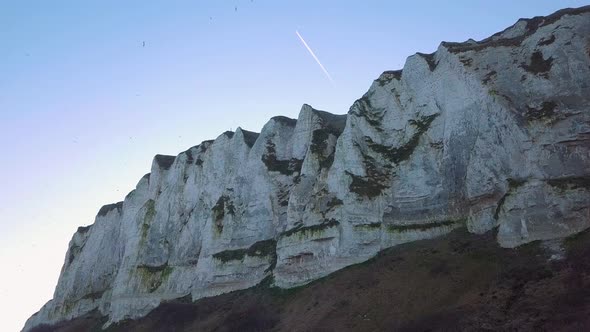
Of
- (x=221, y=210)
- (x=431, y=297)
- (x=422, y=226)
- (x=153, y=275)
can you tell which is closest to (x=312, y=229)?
(x=422, y=226)

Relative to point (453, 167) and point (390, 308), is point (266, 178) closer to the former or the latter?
point (453, 167)

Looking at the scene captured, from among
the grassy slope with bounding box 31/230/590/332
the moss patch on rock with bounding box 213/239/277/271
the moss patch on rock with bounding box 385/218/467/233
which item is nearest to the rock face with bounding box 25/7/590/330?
the moss patch on rock with bounding box 385/218/467/233

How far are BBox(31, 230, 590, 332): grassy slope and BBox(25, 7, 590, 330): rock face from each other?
2052 mm

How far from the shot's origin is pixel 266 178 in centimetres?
5984

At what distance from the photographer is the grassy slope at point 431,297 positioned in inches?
1128

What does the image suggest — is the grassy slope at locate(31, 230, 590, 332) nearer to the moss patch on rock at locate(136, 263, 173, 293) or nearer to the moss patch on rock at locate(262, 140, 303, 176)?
the moss patch on rock at locate(136, 263, 173, 293)

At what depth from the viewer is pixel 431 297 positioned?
3475 centimetres

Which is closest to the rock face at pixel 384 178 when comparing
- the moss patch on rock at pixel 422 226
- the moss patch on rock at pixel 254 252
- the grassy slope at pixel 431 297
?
the moss patch on rock at pixel 422 226

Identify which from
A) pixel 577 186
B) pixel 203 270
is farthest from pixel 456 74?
Result: pixel 203 270

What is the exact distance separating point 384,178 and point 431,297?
17378mm

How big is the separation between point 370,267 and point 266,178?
66.9 ft

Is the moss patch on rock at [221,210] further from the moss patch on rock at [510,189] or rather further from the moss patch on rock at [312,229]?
the moss patch on rock at [510,189]

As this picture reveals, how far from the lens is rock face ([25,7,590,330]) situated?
1503 inches

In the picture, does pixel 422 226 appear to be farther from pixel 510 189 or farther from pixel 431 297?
pixel 431 297
